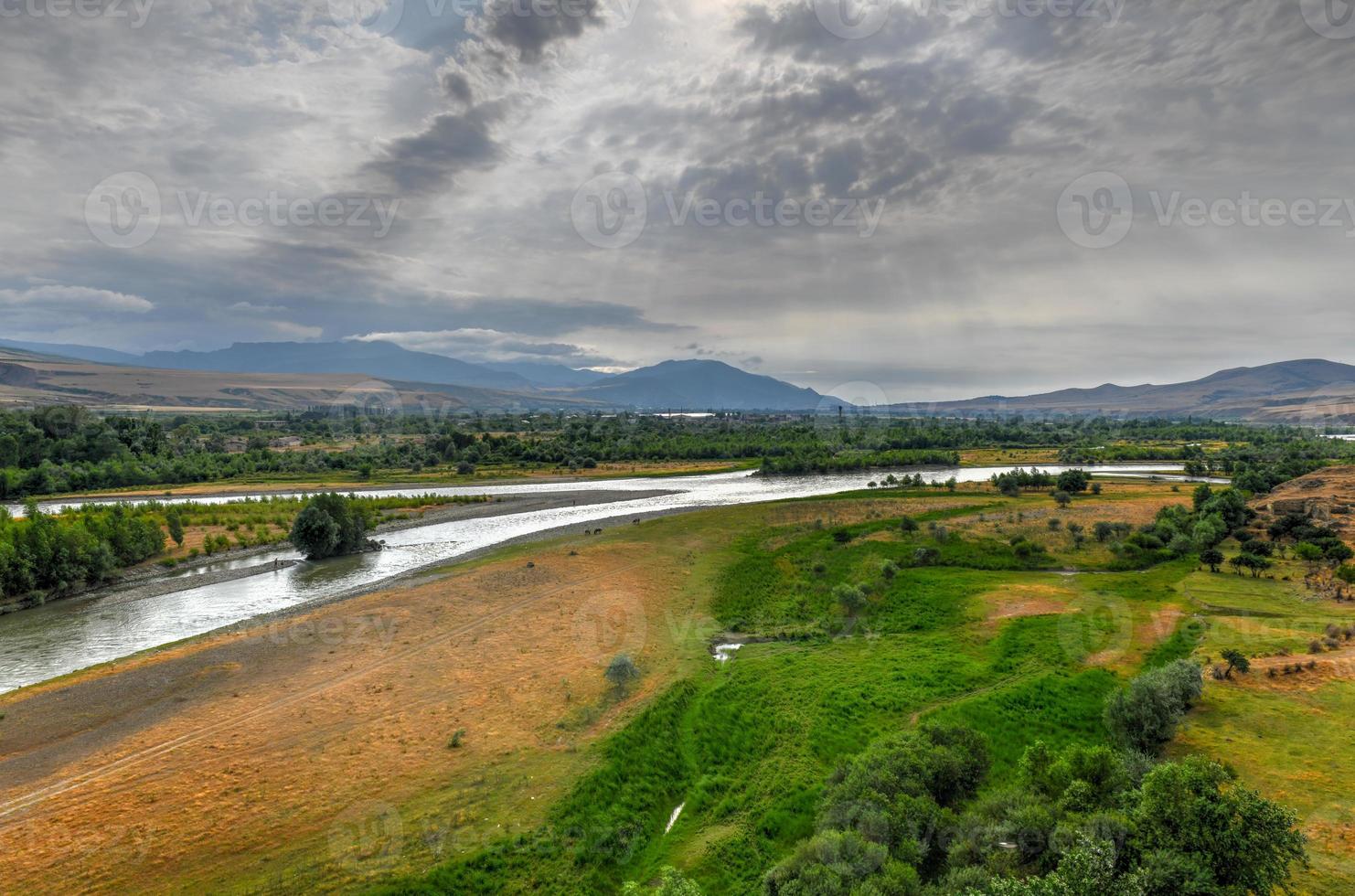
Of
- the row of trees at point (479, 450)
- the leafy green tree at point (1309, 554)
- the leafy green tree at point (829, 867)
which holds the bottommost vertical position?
the leafy green tree at point (829, 867)

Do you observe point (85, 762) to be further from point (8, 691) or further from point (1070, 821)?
point (1070, 821)

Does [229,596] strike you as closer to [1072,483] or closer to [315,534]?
[315,534]

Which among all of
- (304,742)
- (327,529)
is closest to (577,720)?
(304,742)

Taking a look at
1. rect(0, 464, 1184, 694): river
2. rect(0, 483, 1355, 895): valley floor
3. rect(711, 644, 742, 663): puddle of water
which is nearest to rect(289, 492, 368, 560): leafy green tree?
rect(0, 464, 1184, 694): river

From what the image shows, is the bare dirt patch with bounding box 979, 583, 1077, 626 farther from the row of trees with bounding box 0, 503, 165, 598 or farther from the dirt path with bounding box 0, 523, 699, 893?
the row of trees with bounding box 0, 503, 165, 598

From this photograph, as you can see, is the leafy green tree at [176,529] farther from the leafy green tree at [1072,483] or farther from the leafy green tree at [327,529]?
the leafy green tree at [1072,483]

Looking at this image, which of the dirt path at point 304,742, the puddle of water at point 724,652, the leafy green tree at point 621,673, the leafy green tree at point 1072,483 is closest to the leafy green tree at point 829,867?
the dirt path at point 304,742
